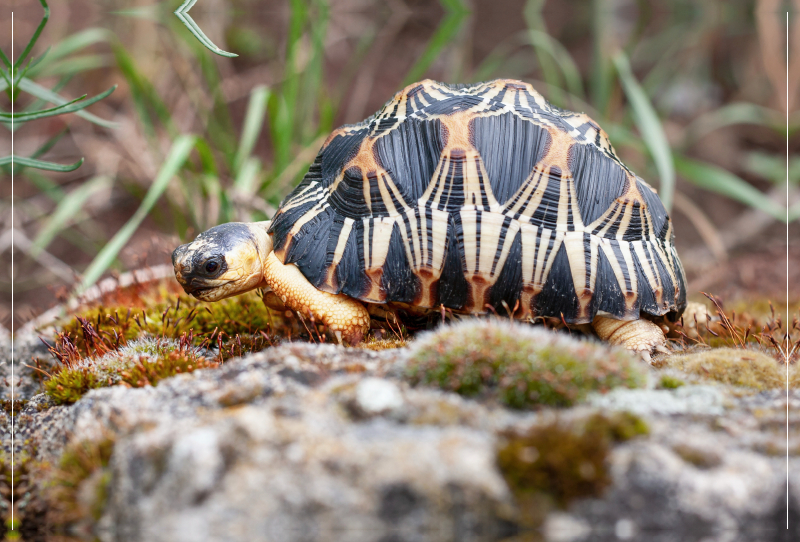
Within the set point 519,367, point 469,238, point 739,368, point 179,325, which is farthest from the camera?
point 179,325

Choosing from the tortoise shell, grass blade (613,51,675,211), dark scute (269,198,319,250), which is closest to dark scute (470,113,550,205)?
the tortoise shell

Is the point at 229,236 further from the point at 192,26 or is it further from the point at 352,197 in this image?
the point at 192,26

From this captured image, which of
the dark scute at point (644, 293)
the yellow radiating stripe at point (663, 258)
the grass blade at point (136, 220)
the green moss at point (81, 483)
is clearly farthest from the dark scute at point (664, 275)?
the grass blade at point (136, 220)

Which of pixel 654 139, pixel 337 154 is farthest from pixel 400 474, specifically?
pixel 654 139

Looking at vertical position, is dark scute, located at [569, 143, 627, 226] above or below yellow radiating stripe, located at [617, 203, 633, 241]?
above

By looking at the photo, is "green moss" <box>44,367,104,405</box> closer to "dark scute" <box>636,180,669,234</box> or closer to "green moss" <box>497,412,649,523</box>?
"green moss" <box>497,412,649,523</box>

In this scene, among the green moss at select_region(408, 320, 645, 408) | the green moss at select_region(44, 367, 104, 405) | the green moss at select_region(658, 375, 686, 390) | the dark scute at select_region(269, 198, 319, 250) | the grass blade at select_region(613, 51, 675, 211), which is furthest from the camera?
the grass blade at select_region(613, 51, 675, 211)
